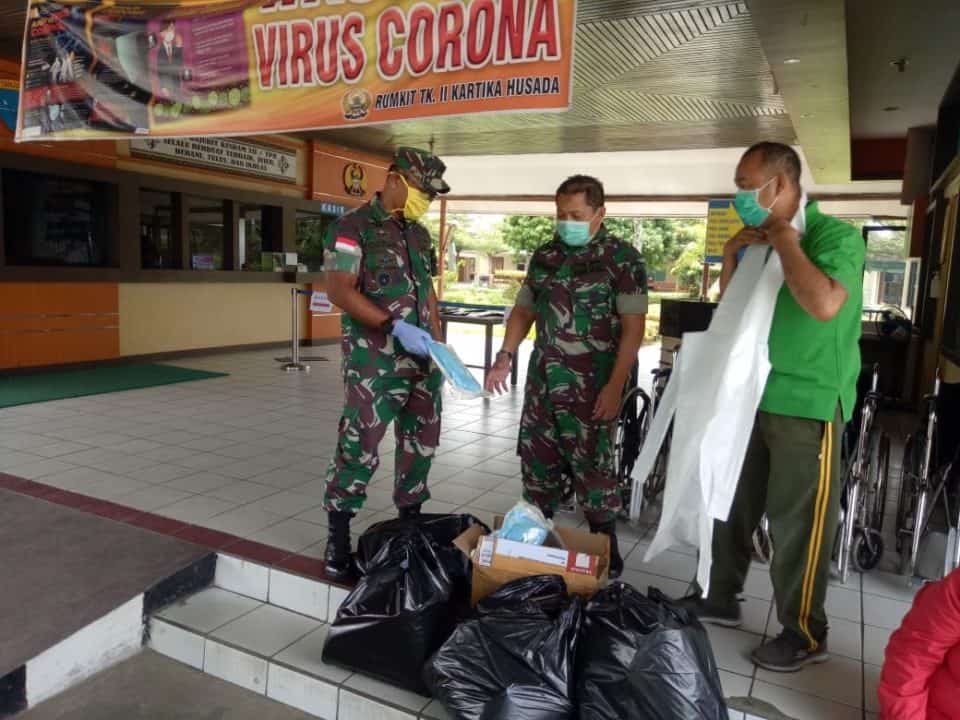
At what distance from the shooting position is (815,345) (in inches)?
79.7

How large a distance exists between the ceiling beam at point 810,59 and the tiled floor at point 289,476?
301 cm

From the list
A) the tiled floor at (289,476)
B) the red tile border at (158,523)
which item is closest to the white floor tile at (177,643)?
the tiled floor at (289,476)

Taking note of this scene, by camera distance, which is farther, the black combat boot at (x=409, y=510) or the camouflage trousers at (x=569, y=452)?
the black combat boot at (x=409, y=510)

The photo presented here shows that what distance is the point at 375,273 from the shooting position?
8.56 ft

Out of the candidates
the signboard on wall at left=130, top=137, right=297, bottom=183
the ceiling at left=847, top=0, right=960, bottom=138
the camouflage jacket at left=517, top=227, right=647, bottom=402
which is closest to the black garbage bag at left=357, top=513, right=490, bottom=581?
the camouflage jacket at left=517, top=227, right=647, bottom=402

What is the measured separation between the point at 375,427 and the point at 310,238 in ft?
26.1

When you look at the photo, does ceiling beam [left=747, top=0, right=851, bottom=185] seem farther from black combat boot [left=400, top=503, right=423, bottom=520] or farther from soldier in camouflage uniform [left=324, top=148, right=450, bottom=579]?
black combat boot [left=400, top=503, right=423, bottom=520]

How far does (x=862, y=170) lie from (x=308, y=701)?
989 centimetres

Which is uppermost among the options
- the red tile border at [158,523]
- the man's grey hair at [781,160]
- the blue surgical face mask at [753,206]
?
the man's grey hair at [781,160]

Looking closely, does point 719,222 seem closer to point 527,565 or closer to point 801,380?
point 801,380

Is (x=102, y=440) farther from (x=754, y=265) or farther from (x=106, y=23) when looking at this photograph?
(x=754, y=265)

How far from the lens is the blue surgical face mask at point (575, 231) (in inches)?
101

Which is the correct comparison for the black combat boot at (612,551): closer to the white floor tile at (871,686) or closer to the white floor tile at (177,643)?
the white floor tile at (871,686)

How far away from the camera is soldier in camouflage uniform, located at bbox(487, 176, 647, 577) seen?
260 centimetres
